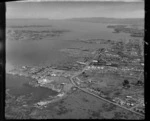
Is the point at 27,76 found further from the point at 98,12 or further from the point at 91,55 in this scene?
the point at 98,12

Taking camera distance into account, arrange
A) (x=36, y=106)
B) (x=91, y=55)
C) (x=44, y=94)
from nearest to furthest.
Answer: (x=36, y=106), (x=44, y=94), (x=91, y=55)

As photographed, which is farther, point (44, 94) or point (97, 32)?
point (97, 32)

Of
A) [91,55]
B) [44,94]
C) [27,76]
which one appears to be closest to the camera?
[44,94]

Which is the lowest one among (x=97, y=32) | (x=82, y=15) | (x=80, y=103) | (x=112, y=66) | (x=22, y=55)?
(x=80, y=103)

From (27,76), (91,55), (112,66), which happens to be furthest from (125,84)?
(27,76)

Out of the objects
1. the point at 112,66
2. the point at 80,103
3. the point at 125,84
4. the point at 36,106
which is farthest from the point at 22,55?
the point at 125,84

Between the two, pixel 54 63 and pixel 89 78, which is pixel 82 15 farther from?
pixel 89 78

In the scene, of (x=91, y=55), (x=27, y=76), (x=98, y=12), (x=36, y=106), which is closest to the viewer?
(x=36, y=106)

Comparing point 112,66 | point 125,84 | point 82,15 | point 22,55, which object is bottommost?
point 125,84

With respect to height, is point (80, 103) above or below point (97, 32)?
below
